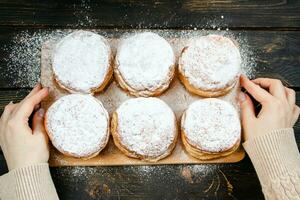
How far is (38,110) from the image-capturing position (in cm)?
145

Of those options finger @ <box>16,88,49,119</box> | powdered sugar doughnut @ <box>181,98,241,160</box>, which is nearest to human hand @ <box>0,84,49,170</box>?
finger @ <box>16,88,49,119</box>

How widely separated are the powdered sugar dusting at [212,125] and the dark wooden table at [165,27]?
0.14m

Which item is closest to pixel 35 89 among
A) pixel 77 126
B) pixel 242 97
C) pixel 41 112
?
pixel 41 112

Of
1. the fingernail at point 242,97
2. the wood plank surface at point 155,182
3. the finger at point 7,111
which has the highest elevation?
the finger at point 7,111

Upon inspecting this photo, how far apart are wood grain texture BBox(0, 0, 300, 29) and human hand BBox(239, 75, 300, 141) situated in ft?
0.82

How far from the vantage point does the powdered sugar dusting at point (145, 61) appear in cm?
143

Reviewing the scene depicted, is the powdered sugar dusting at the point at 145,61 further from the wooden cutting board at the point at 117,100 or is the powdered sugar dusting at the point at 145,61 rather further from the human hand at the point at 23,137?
the human hand at the point at 23,137

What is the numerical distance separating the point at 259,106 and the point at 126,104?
0.46 meters

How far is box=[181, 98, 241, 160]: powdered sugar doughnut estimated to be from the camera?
140 cm

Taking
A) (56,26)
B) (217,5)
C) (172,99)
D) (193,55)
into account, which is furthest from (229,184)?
(56,26)

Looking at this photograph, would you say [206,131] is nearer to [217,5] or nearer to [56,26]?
[217,5]

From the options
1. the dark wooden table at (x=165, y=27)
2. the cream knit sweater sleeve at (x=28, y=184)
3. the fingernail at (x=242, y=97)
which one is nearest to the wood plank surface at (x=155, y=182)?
the dark wooden table at (x=165, y=27)

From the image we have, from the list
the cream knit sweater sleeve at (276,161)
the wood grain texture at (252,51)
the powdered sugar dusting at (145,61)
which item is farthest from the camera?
the wood grain texture at (252,51)

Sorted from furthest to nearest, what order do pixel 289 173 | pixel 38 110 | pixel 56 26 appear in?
1. pixel 56 26
2. pixel 38 110
3. pixel 289 173
